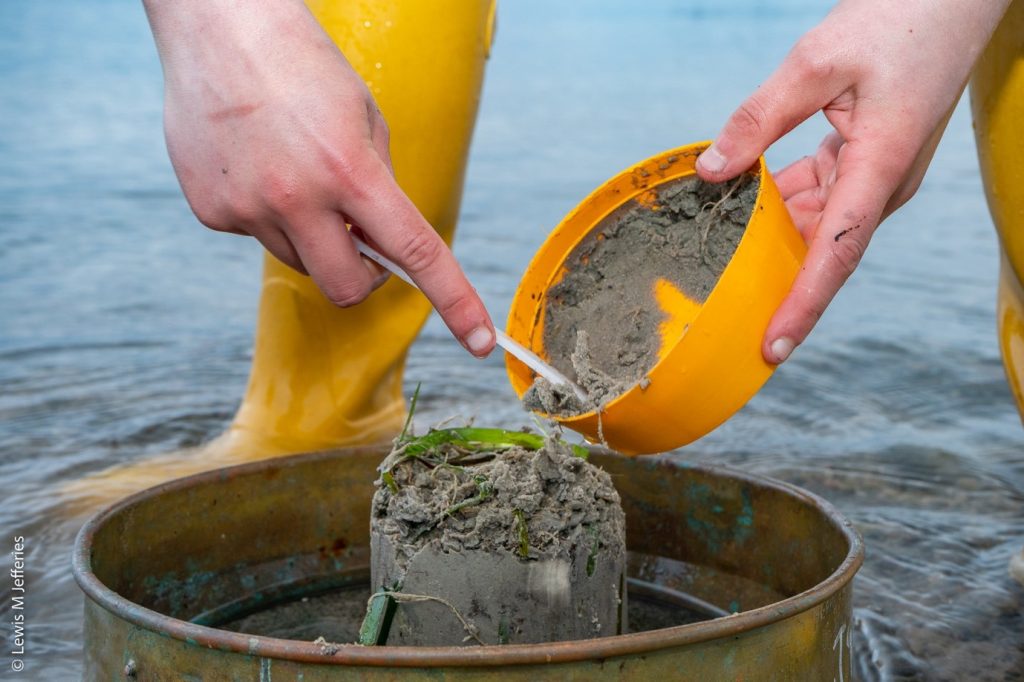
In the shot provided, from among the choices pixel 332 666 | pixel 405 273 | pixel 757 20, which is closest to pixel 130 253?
pixel 405 273

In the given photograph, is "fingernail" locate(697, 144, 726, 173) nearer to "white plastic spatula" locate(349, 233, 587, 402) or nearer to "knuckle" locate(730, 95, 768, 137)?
"knuckle" locate(730, 95, 768, 137)

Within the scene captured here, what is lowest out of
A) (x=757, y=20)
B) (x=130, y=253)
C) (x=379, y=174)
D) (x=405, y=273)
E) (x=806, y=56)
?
(x=130, y=253)

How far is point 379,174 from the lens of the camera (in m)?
1.15

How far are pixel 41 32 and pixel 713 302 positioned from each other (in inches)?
505

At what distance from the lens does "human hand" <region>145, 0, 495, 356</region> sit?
114 cm

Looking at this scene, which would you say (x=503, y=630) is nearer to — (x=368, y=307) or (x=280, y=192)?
(x=280, y=192)

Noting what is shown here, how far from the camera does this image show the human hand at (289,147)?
1.14 metres

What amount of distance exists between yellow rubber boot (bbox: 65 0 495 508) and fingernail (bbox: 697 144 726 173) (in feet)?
2.20

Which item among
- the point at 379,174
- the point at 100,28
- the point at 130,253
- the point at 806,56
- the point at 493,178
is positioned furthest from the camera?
the point at 100,28

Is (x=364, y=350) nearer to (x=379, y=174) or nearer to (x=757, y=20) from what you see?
(x=379, y=174)
